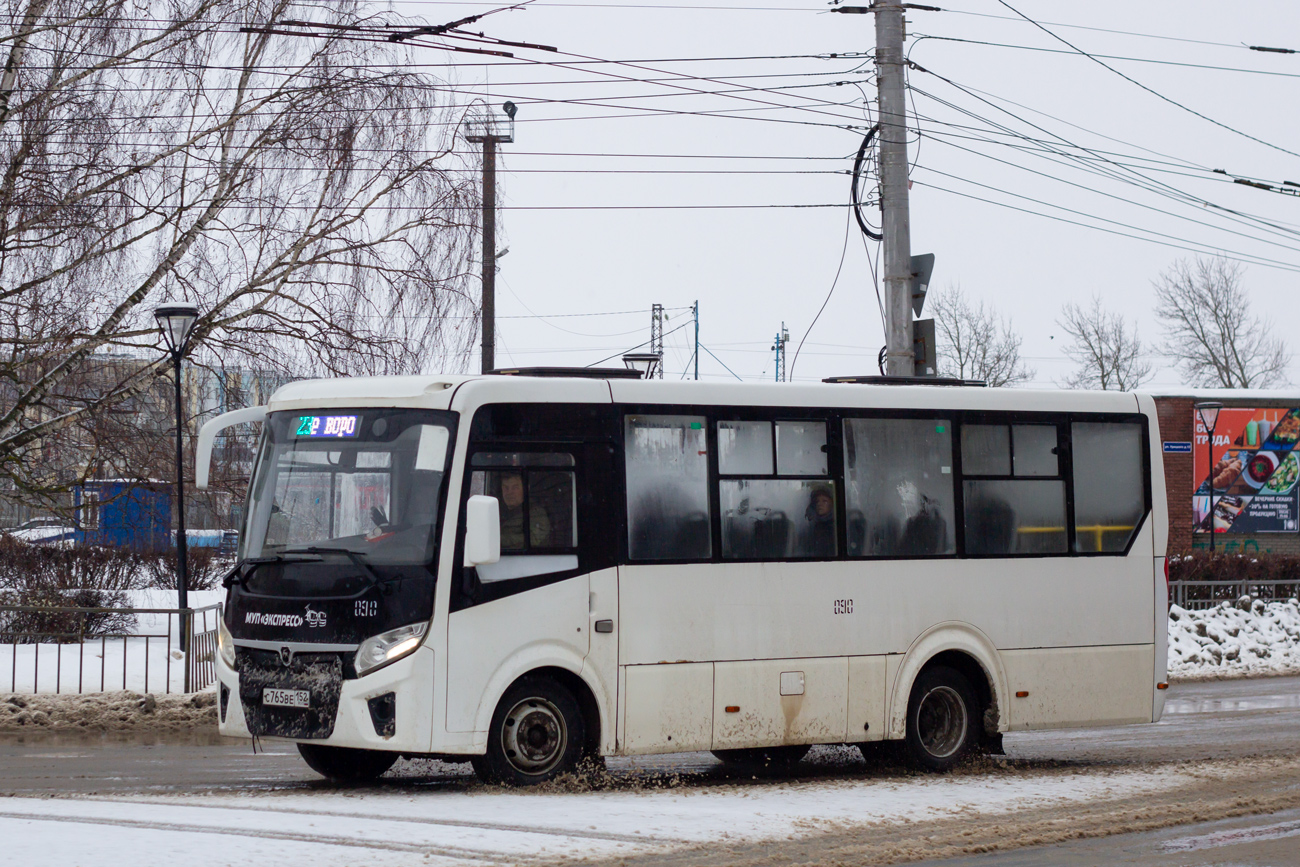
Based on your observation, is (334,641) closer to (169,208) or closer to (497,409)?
(497,409)

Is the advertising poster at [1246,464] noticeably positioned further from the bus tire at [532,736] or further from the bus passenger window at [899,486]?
the bus tire at [532,736]

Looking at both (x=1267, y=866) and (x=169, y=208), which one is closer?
(x=1267, y=866)

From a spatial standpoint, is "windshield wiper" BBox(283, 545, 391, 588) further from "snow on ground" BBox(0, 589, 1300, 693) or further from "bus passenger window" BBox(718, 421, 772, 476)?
"snow on ground" BBox(0, 589, 1300, 693)

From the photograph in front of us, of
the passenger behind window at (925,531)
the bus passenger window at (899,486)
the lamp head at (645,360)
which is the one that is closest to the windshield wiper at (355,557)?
the bus passenger window at (899,486)

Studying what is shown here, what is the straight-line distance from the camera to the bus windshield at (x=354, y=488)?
9.78 meters

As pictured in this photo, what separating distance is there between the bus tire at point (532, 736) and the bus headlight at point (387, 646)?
778mm

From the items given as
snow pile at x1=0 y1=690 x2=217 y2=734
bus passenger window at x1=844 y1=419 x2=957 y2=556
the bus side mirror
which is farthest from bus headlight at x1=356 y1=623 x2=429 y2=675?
snow pile at x1=0 y1=690 x2=217 y2=734

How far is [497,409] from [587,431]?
70 centimetres

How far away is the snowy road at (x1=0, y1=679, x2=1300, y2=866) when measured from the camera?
728cm

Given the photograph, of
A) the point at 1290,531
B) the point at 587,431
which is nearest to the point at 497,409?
the point at 587,431

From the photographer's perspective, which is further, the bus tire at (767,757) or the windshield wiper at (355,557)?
the bus tire at (767,757)

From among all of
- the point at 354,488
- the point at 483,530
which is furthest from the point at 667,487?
the point at 354,488

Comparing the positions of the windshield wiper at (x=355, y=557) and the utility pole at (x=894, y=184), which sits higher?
the utility pole at (x=894, y=184)

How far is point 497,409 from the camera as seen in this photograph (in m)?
10.1
